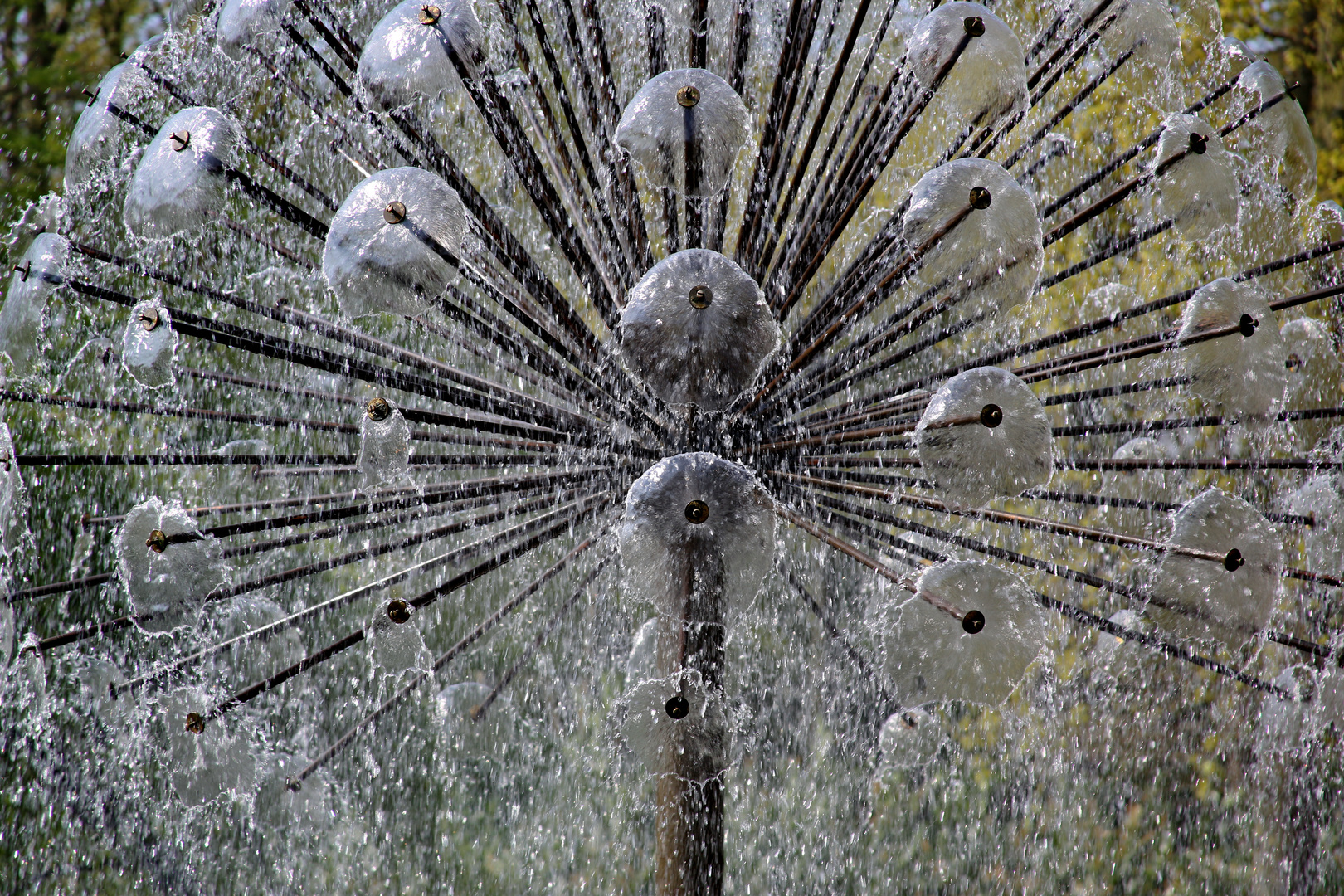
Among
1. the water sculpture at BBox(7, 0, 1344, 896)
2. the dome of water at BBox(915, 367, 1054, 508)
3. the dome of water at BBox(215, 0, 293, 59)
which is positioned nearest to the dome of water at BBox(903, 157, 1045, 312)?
the water sculpture at BBox(7, 0, 1344, 896)

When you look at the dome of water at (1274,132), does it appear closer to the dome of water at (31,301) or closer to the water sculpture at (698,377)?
the water sculpture at (698,377)

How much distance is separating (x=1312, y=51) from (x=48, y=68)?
1070cm

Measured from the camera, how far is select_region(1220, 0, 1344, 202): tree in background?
8719 millimetres

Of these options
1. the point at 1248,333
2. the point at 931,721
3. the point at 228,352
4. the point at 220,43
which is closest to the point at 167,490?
the point at 228,352

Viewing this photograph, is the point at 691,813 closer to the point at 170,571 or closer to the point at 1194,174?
the point at 170,571

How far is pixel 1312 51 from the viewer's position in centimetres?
941

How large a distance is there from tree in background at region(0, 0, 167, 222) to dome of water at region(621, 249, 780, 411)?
7641 mm

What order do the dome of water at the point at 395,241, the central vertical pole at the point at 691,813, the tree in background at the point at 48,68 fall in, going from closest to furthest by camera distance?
the dome of water at the point at 395,241
the central vertical pole at the point at 691,813
the tree in background at the point at 48,68

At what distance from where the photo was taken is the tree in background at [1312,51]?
8719 mm

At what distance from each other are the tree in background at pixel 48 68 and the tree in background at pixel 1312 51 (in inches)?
368

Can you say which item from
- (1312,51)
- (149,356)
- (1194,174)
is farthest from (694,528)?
(1312,51)

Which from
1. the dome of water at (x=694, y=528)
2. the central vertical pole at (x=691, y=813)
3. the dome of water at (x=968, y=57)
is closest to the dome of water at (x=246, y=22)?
the dome of water at (x=968, y=57)

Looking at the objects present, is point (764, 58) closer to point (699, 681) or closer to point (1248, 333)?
point (1248, 333)

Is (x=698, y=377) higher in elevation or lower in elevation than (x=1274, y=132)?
lower
